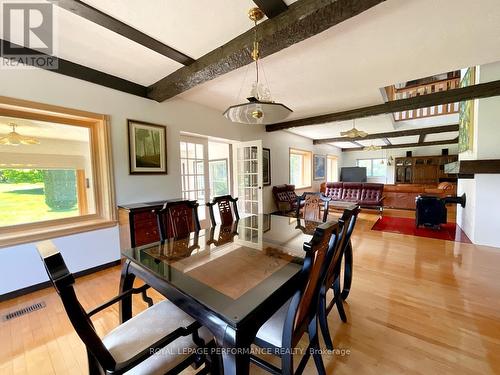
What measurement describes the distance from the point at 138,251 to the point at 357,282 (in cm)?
222

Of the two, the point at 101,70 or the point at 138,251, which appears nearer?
the point at 138,251

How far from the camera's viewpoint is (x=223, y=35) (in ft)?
6.48

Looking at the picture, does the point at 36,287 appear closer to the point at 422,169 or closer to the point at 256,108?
the point at 256,108

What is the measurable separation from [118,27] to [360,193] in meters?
6.42

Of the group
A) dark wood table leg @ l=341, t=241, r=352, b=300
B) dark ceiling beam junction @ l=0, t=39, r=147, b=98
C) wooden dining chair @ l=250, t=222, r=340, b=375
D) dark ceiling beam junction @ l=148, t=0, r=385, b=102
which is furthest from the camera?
dark ceiling beam junction @ l=0, t=39, r=147, b=98

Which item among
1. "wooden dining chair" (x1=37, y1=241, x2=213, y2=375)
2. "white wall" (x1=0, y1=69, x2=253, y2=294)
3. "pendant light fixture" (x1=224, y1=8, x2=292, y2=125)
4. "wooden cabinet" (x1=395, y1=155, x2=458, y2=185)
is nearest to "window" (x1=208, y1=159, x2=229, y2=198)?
"white wall" (x1=0, y1=69, x2=253, y2=294)

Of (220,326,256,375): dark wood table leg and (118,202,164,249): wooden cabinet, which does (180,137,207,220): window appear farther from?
(220,326,256,375): dark wood table leg

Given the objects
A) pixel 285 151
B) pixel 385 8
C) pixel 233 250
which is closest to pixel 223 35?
pixel 385 8

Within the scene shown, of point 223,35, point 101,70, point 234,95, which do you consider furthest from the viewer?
point 234,95

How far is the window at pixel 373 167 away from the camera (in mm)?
10667

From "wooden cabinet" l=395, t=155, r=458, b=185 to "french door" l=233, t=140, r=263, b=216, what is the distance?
328 inches

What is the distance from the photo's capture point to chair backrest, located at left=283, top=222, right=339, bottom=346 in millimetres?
888

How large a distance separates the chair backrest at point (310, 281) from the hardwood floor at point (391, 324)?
53cm

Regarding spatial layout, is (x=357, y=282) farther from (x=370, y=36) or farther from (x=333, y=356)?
(x=370, y=36)
